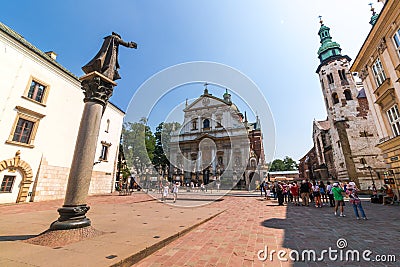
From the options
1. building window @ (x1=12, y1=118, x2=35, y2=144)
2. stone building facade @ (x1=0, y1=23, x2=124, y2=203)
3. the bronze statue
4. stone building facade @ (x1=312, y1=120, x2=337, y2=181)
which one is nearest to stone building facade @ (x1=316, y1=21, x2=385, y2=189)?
stone building facade @ (x1=312, y1=120, x2=337, y2=181)

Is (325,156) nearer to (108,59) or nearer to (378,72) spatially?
(378,72)

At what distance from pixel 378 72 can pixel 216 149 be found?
3001 cm

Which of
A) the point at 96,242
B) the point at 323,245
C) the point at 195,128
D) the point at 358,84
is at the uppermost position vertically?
the point at 358,84

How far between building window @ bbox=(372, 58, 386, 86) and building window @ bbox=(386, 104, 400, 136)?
234 centimetres

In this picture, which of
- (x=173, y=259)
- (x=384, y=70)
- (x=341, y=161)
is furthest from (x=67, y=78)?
(x=341, y=161)

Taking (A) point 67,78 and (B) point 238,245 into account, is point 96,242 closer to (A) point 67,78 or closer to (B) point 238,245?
(B) point 238,245

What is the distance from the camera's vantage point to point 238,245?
4219mm

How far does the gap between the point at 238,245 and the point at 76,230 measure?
3.74 metres

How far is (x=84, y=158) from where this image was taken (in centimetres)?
452

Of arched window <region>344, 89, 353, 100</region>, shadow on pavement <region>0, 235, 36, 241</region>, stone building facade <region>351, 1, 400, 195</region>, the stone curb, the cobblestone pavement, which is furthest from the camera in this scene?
arched window <region>344, 89, 353, 100</region>

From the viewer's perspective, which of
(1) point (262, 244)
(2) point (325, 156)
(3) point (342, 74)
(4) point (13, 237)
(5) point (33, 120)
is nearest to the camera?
(4) point (13, 237)

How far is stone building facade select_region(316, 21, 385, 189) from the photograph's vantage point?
2324cm

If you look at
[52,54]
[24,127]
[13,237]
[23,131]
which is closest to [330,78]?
[52,54]

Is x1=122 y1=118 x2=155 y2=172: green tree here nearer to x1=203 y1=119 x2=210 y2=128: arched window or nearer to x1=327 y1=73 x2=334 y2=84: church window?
x1=203 y1=119 x2=210 y2=128: arched window
